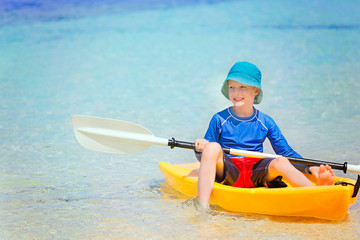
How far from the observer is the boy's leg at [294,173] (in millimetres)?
2535

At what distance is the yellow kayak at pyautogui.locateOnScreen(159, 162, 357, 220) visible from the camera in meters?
2.38

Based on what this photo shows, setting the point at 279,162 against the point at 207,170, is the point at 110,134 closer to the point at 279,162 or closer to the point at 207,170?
the point at 207,170

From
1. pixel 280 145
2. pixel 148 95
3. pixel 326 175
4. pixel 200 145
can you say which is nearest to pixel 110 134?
pixel 200 145

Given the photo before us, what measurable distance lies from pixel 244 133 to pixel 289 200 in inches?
18.2

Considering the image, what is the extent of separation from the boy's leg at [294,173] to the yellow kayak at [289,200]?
0.21 ft

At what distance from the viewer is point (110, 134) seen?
9.63ft

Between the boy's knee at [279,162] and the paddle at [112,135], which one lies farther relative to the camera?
the paddle at [112,135]

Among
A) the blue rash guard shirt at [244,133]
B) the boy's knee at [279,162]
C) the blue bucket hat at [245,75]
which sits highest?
the blue bucket hat at [245,75]

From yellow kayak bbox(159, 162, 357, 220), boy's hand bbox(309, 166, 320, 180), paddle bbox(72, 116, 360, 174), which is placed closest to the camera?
yellow kayak bbox(159, 162, 357, 220)

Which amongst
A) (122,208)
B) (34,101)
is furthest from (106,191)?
(34,101)

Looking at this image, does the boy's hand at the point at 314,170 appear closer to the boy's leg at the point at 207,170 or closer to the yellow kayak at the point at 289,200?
the yellow kayak at the point at 289,200

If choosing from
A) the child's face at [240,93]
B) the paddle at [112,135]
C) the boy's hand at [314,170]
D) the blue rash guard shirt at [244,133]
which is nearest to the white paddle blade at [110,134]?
the paddle at [112,135]

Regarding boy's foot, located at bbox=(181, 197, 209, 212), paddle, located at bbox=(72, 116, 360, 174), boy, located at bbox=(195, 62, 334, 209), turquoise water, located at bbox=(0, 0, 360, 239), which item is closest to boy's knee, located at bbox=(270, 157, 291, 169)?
boy, located at bbox=(195, 62, 334, 209)

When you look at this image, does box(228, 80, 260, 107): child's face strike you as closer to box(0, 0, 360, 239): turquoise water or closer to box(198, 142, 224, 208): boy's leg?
box(198, 142, 224, 208): boy's leg
